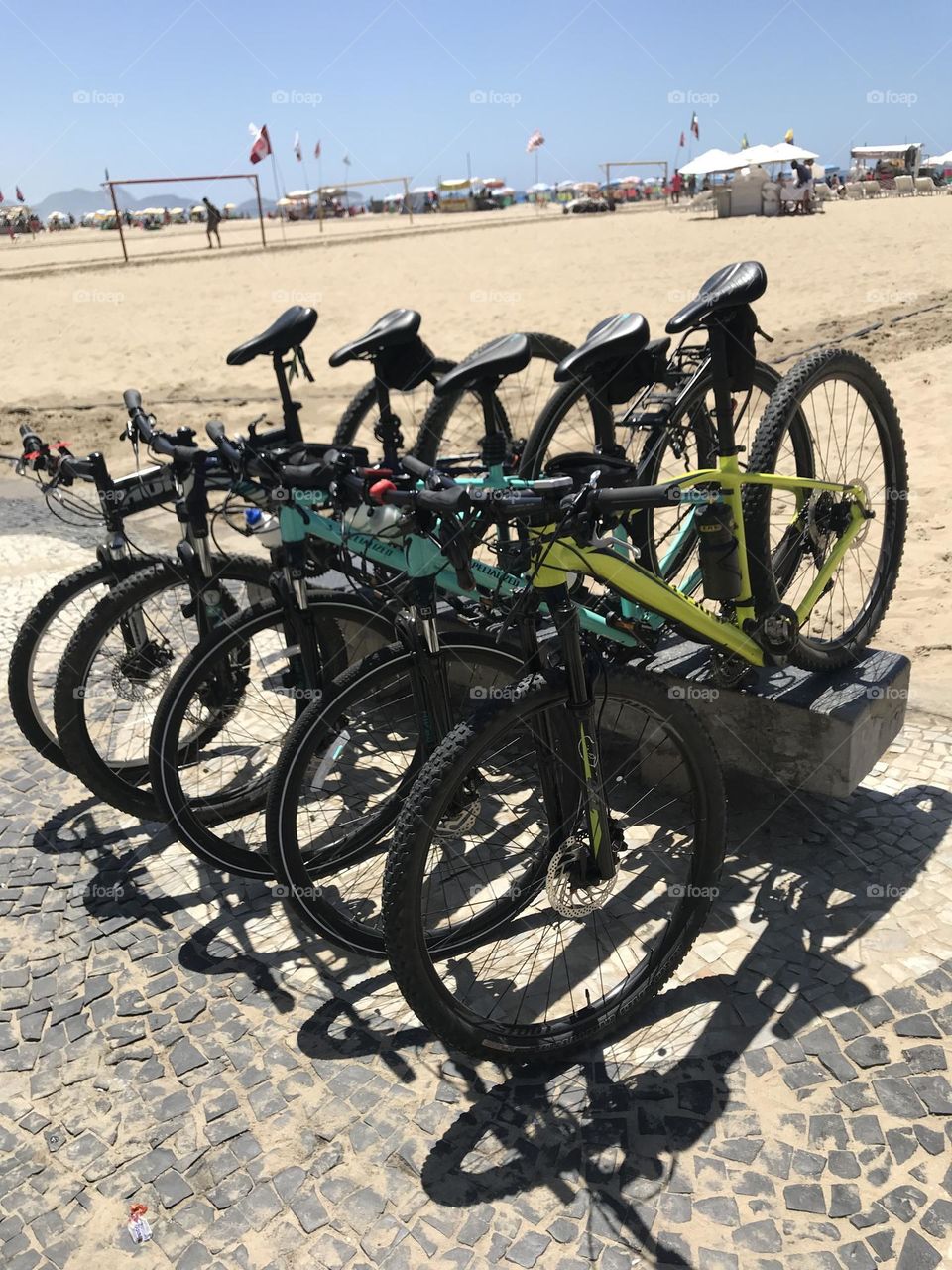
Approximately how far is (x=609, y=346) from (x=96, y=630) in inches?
77.6

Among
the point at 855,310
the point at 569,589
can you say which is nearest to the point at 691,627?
the point at 569,589

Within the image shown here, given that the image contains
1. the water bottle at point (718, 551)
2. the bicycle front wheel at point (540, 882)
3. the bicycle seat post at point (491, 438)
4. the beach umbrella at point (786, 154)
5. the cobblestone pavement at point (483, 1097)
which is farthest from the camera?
the beach umbrella at point (786, 154)

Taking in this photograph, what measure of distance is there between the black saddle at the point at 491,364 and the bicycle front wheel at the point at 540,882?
1160 millimetres

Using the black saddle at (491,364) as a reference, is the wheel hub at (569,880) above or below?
below

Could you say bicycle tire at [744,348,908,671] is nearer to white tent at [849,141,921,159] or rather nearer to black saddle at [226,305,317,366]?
black saddle at [226,305,317,366]

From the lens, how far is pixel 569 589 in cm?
256

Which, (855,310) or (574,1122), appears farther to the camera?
(855,310)

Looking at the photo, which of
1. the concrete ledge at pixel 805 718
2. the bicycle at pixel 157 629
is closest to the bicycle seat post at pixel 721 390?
the bicycle at pixel 157 629

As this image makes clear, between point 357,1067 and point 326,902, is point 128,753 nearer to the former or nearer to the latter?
point 326,902

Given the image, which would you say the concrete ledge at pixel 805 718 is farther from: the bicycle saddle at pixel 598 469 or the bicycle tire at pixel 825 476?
the bicycle saddle at pixel 598 469

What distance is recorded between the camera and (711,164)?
112 ft

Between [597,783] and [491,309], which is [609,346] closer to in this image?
[597,783]

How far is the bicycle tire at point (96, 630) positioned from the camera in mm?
3598

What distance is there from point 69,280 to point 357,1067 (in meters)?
23.8
